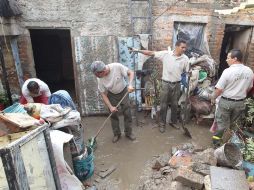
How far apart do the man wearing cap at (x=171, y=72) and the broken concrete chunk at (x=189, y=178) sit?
226 centimetres

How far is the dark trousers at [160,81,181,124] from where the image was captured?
5.59 meters

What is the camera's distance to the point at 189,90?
20.6 ft

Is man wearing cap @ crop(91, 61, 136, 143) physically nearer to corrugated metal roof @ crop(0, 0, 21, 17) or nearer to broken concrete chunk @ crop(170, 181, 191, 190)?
broken concrete chunk @ crop(170, 181, 191, 190)

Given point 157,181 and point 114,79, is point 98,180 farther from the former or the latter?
point 114,79

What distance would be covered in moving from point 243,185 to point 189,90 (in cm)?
330

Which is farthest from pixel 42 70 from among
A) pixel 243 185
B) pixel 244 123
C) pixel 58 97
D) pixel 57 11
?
pixel 243 185

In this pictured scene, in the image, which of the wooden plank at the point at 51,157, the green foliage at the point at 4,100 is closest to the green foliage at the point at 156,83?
the wooden plank at the point at 51,157

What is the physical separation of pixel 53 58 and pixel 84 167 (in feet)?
24.7

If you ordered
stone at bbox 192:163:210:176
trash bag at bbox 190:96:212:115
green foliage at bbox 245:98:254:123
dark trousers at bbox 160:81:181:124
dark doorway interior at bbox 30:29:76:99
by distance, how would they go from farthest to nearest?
dark doorway interior at bbox 30:29:76:99 → trash bag at bbox 190:96:212:115 → dark trousers at bbox 160:81:181:124 → green foliage at bbox 245:98:254:123 → stone at bbox 192:163:210:176

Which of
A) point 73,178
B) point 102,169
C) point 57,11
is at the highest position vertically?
point 57,11

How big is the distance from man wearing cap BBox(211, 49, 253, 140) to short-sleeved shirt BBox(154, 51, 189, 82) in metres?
1.14

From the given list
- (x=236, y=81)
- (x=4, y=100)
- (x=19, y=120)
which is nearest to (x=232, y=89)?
(x=236, y=81)

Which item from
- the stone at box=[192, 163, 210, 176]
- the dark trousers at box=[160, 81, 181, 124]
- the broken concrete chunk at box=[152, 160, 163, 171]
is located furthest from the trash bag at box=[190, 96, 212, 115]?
the stone at box=[192, 163, 210, 176]

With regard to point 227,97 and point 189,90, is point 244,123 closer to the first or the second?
point 227,97
